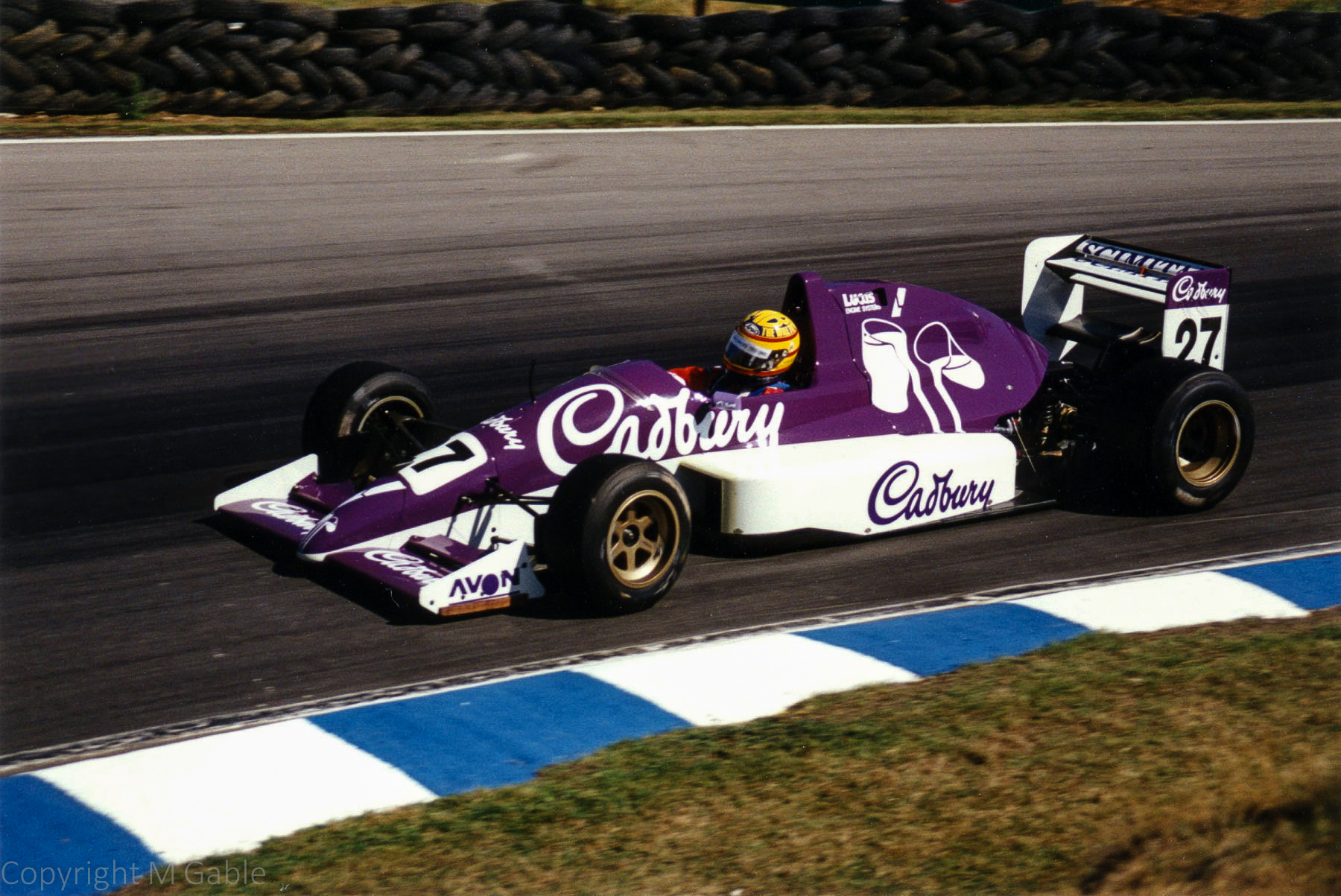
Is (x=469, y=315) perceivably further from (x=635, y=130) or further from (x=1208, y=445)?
(x=635, y=130)

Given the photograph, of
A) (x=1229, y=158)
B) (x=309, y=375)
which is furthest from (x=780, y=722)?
(x=1229, y=158)

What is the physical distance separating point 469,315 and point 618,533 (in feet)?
16.4

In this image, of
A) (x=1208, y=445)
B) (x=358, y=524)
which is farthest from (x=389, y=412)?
(x=1208, y=445)

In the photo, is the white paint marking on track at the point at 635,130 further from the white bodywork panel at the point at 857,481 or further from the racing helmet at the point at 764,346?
the white bodywork panel at the point at 857,481

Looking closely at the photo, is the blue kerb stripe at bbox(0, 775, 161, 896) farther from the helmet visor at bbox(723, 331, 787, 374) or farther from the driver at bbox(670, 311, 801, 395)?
the helmet visor at bbox(723, 331, 787, 374)

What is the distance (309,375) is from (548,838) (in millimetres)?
5661

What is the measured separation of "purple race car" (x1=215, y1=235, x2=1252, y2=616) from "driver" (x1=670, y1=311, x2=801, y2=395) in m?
0.12

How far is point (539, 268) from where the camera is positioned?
12.1 metres

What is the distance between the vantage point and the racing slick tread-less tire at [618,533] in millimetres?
5906

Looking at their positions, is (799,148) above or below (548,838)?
above

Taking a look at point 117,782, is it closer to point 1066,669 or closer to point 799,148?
point 1066,669

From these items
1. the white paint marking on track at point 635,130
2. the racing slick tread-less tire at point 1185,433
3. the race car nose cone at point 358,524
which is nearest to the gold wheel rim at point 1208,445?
the racing slick tread-less tire at point 1185,433

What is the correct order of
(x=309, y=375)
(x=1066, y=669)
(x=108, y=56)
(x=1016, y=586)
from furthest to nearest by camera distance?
1. (x=108, y=56)
2. (x=309, y=375)
3. (x=1016, y=586)
4. (x=1066, y=669)

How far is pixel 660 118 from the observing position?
55.8ft
